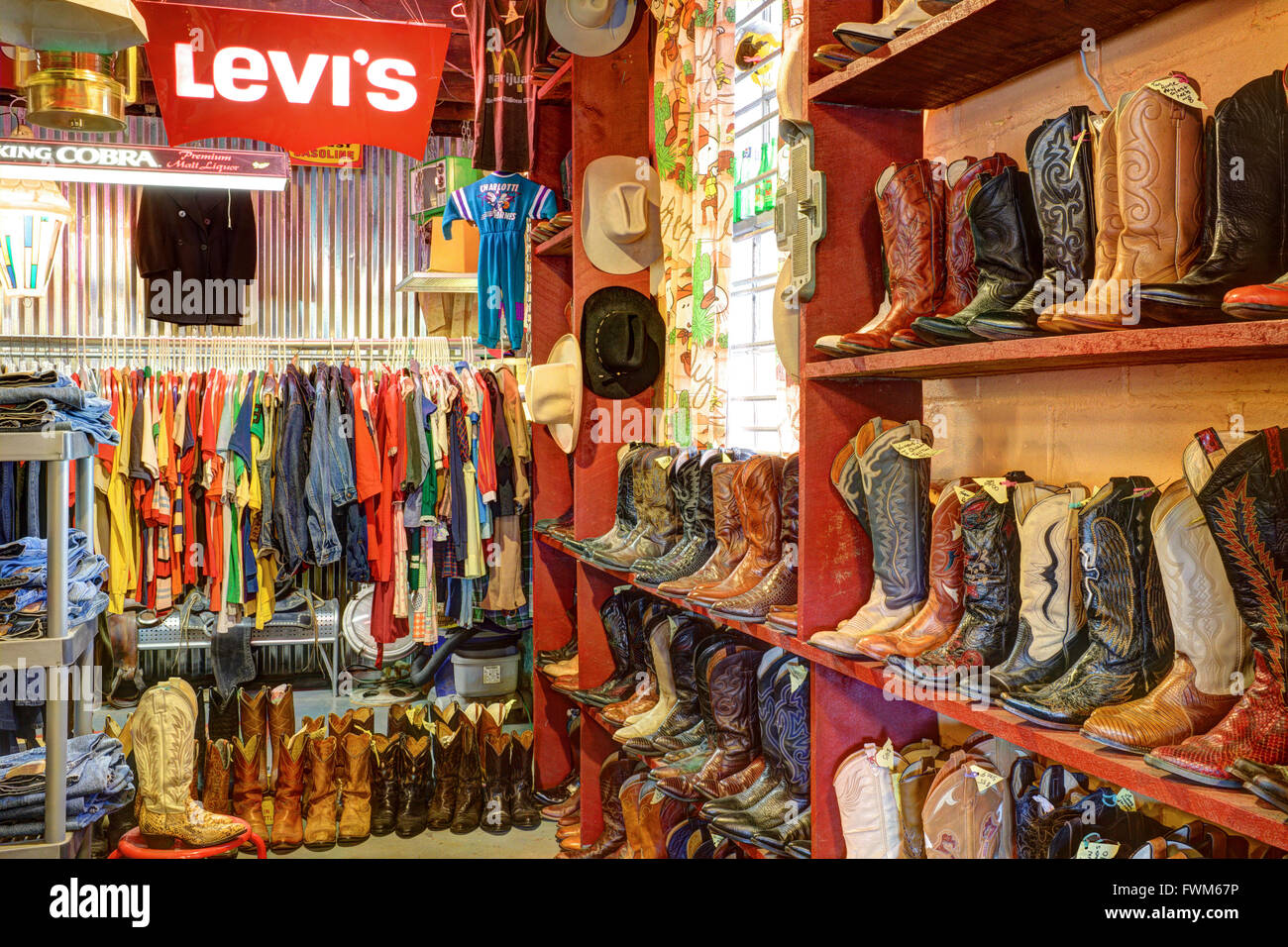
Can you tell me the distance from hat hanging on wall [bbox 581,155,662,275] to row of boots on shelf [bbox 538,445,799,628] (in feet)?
2.44

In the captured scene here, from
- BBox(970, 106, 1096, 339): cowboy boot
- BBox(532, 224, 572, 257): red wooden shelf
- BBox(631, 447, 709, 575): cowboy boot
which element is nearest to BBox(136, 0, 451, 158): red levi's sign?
BBox(532, 224, 572, 257): red wooden shelf

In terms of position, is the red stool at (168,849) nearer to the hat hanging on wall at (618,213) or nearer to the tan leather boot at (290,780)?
the tan leather boot at (290,780)

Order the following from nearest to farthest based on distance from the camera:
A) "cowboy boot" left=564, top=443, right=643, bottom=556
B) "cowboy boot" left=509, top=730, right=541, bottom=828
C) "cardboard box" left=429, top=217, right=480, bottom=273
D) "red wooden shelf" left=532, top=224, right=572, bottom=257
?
"cowboy boot" left=564, top=443, right=643, bottom=556 → "red wooden shelf" left=532, top=224, right=572, bottom=257 → "cowboy boot" left=509, top=730, right=541, bottom=828 → "cardboard box" left=429, top=217, right=480, bottom=273

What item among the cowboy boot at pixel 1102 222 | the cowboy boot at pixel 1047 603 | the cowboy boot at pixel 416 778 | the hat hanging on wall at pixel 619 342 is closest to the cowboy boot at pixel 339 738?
the cowboy boot at pixel 416 778

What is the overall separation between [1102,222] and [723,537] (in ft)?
4.51

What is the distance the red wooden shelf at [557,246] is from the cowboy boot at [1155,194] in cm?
269

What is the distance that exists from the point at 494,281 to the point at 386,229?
3.44m

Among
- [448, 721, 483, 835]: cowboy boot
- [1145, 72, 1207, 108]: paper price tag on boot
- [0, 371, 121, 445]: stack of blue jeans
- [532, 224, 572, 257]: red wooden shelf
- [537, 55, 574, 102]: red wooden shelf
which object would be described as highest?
[537, 55, 574, 102]: red wooden shelf

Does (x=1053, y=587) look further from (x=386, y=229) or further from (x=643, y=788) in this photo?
(x=386, y=229)

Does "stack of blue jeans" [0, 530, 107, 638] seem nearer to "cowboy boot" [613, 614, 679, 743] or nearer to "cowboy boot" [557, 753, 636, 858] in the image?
"cowboy boot" [613, 614, 679, 743]

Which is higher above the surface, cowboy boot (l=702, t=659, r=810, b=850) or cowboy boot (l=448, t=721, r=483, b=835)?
cowboy boot (l=702, t=659, r=810, b=850)

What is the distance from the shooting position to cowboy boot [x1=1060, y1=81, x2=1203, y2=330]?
4.69 feet

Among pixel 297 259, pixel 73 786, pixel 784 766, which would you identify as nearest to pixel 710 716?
pixel 784 766

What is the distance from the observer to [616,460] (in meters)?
3.78
